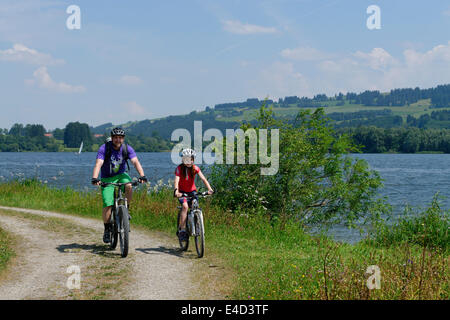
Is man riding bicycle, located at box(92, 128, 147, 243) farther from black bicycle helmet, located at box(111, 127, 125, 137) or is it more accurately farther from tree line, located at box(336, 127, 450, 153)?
tree line, located at box(336, 127, 450, 153)

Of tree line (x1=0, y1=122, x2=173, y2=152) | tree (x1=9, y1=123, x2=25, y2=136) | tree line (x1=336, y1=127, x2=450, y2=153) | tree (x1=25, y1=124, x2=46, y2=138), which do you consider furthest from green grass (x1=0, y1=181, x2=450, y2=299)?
tree (x1=9, y1=123, x2=25, y2=136)

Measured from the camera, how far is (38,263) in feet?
26.7

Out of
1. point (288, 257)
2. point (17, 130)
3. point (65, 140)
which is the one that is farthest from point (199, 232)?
point (17, 130)

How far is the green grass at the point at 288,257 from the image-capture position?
6109mm

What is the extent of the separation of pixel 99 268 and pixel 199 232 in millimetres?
2021

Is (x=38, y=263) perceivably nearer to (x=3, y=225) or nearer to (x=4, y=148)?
(x=3, y=225)

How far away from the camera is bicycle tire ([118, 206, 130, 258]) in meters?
8.25

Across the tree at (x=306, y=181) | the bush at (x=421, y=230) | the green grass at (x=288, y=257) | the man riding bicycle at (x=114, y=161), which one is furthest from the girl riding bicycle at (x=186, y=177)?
the bush at (x=421, y=230)

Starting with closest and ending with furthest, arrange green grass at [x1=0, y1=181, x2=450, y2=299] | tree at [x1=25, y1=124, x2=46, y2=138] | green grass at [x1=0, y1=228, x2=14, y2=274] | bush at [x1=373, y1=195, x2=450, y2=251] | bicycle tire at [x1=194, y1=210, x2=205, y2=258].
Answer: green grass at [x1=0, y1=181, x2=450, y2=299]
green grass at [x1=0, y1=228, x2=14, y2=274]
bicycle tire at [x1=194, y1=210, x2=205, y2=258]
bush at [x1=373, y1=195, x2=450, y2=251]
tree at [x1=25, y1=124, x2=46, y2=138]

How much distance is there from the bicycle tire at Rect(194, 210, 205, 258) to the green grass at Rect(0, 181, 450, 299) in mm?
364

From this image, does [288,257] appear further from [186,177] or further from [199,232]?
[186,177]

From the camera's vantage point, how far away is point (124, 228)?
27.1 feet

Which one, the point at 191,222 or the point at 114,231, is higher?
the point at 191,222
